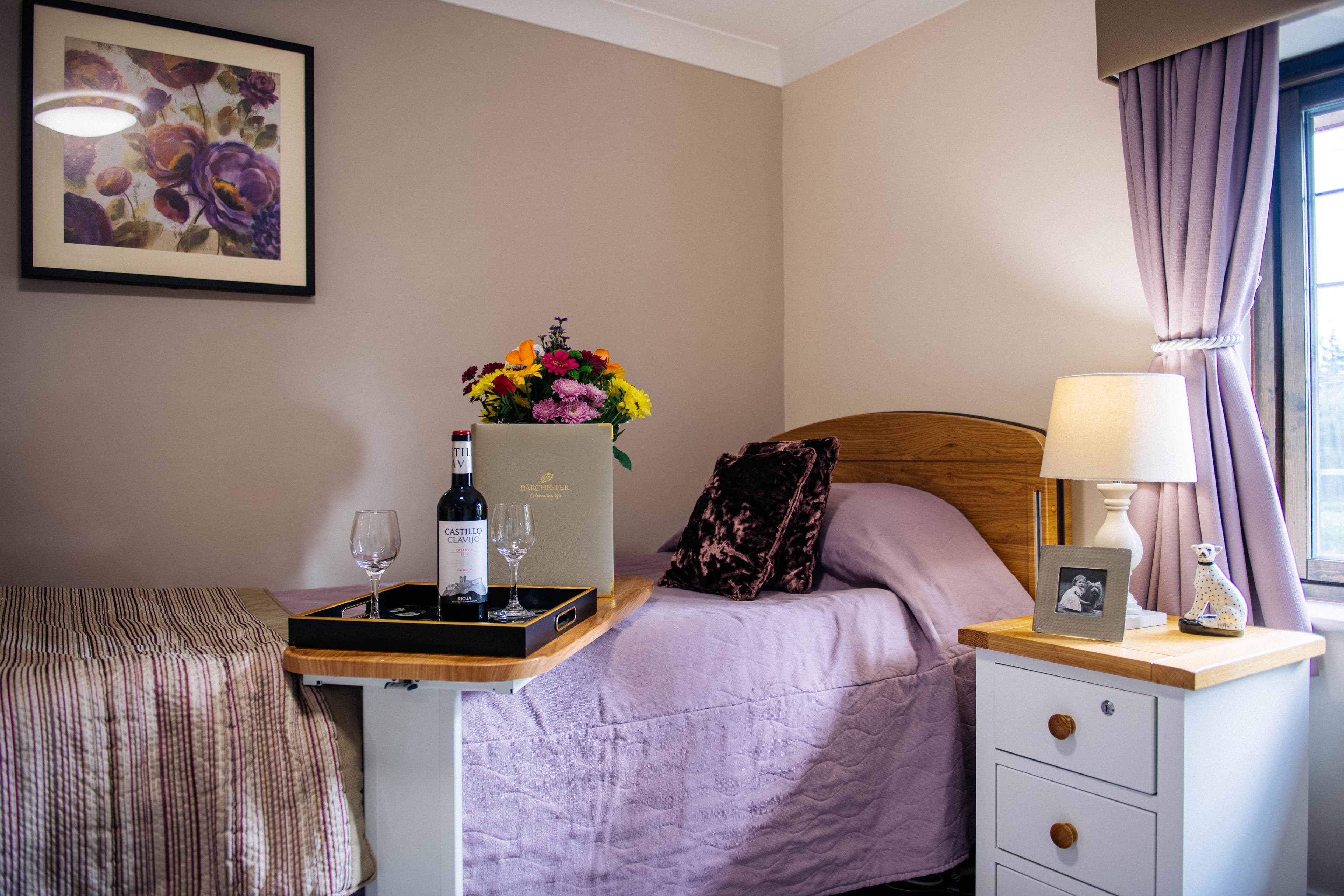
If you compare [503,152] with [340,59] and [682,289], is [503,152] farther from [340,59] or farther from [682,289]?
[682,289]

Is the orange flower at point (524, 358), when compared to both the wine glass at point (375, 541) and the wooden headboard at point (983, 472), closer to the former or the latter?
the wine glass at point (375, 541)

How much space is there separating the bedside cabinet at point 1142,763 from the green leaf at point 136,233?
2331mm

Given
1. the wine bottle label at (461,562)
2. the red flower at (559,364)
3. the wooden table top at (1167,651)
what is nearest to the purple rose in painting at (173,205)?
the red flower at (559,364)

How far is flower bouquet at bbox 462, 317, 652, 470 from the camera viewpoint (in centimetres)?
169

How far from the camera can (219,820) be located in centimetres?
120

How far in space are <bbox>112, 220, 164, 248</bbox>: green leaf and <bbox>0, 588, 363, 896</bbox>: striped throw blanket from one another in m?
1.37

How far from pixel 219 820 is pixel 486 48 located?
7.96 ft

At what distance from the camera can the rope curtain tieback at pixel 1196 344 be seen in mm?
1894

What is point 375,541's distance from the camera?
1.34m

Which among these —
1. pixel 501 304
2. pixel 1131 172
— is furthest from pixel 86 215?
pixel 1131 172

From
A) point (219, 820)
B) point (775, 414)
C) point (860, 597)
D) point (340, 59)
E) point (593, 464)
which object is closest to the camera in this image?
point (219, 820)

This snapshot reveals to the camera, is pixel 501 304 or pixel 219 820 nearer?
pixel 219 820

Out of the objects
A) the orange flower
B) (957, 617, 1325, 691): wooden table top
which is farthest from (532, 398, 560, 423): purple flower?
(957, 617, 1325, 691): wooden table top

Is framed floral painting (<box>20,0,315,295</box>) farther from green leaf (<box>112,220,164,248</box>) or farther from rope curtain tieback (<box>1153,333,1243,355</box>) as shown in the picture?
rope curtain tieback (<box>1153,333,1243,355</box>)
